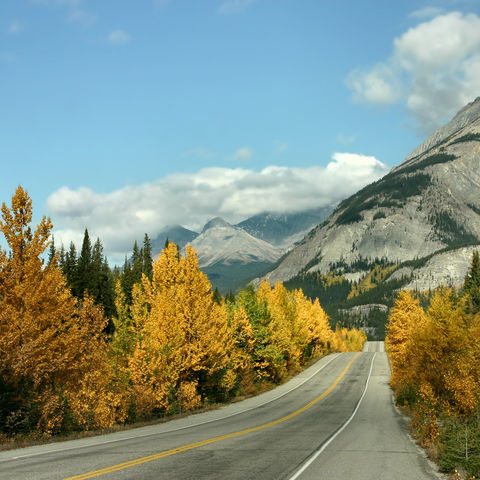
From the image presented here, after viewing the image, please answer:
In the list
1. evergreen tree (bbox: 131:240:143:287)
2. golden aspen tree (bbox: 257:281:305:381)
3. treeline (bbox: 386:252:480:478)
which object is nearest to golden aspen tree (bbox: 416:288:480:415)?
treeline (bbox: 386:252:480:478)

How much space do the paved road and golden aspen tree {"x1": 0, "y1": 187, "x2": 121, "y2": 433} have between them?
2453 millimetres

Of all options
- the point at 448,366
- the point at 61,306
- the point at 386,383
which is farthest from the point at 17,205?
the point at 386,383

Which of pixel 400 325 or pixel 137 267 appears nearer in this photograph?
pixel 400 325

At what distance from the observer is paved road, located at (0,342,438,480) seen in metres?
11.9

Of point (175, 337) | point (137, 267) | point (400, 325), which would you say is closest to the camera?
point (175, 337)

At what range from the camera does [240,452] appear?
15.3 metres

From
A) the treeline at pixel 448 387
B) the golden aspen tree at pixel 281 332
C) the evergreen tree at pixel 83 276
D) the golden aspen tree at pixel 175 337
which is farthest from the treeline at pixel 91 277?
the treeline at pixel 448 387

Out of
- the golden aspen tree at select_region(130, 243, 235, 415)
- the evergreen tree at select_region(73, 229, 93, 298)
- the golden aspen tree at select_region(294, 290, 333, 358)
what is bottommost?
the golden aspen tree at select_region(294, 290, 333, 358)

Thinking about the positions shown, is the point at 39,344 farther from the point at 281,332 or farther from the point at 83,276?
the point at 83,276

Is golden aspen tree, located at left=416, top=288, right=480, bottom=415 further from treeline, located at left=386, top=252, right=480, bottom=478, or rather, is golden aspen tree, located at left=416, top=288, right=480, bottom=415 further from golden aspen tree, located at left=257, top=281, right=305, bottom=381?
golden aspen tree, located at left=257, top=281, right=305, bottom=381

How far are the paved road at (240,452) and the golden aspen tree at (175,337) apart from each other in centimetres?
219

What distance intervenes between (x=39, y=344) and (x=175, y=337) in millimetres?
9494

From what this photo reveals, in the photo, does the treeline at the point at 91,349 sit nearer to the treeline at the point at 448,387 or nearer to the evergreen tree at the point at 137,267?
the treeline at the point at 448,387

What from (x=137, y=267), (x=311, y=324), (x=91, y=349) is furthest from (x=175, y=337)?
(x=137, y=267)
